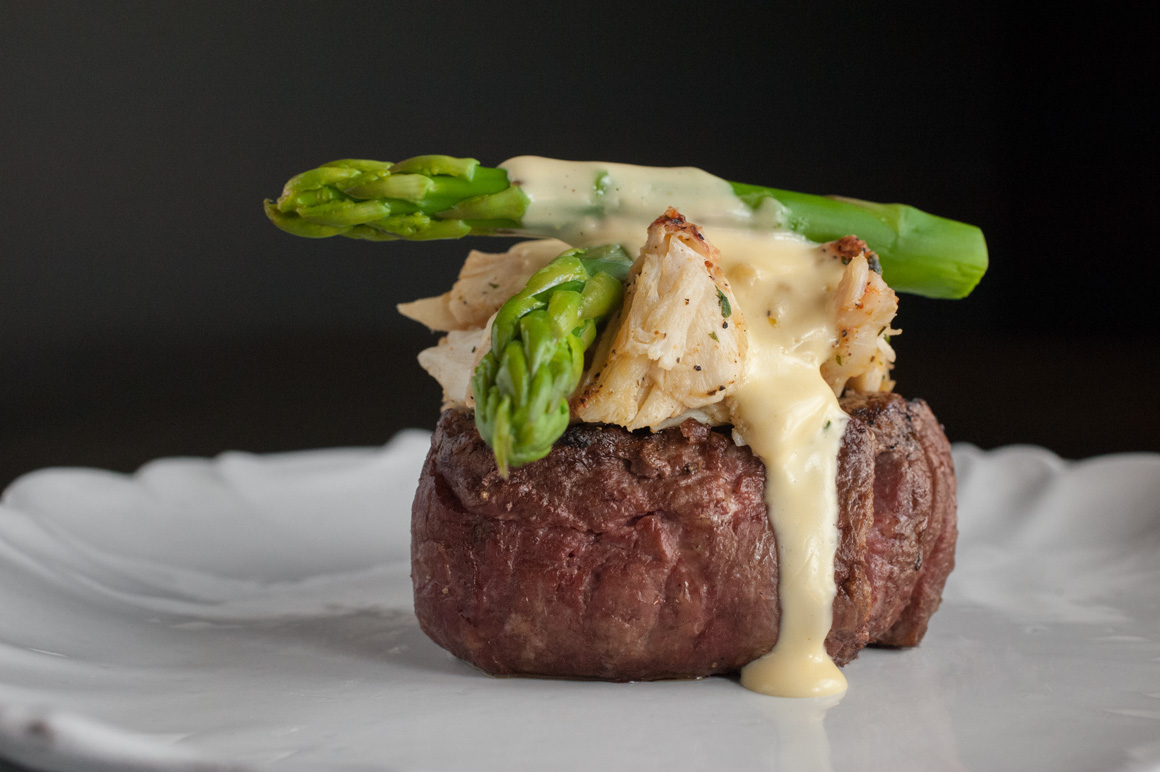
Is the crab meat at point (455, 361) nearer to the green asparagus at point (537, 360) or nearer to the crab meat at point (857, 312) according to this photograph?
the green asparagus at point (537, 360)

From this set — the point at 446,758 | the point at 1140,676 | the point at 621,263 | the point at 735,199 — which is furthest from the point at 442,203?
the point at 1140,676

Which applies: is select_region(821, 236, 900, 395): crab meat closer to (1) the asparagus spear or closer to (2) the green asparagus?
(1) the asparagus spear

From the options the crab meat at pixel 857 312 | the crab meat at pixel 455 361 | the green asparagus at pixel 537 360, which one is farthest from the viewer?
the crab meat at pixel 455 361

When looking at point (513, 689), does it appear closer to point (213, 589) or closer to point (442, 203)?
point (442, 203)

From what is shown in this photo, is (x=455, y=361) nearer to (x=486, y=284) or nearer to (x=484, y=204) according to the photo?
(x=486, y=284)

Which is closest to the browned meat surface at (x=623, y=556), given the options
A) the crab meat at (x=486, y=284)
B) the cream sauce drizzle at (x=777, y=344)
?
the cream sauce drizzle at (x=777, y=344)
